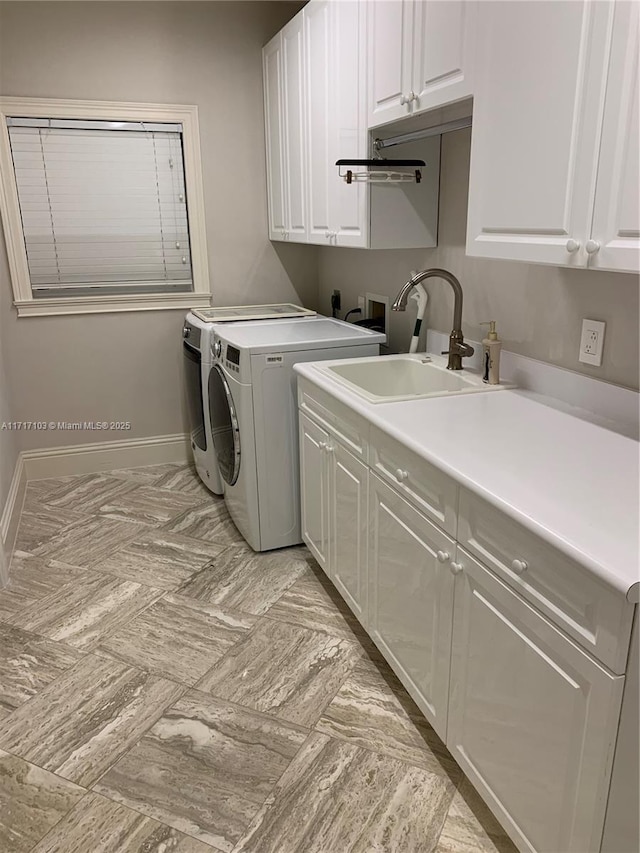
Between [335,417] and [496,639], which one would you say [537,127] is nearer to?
[335,417]

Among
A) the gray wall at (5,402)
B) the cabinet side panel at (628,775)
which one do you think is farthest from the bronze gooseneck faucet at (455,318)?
the gray wall at (5,402)

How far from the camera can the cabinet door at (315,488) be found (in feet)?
7.68

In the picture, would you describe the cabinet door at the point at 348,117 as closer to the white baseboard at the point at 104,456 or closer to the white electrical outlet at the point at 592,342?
the white electrical outlet at the point at 592,342

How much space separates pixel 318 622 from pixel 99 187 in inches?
102

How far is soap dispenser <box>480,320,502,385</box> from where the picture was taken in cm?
205

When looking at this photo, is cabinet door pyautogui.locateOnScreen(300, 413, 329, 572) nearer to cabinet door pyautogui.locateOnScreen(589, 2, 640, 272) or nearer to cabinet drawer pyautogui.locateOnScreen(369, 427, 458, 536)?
cabinet drawer pyautogui.locateOnScreen(369, 427, 458, 536)

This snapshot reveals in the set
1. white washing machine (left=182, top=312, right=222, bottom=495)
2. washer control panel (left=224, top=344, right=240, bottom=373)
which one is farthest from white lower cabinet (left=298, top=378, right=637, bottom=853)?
white washing machine (left=182, top=312, right=222, bottom=495)

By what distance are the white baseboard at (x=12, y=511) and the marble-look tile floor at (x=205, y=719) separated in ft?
0.26

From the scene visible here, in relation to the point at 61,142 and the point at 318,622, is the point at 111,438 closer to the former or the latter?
the point at 61,142

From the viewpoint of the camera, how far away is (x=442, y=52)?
5.87ft

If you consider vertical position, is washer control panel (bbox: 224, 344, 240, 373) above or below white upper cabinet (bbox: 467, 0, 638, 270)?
below

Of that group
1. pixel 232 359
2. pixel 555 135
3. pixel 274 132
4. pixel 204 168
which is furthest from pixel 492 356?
pixel 204 168

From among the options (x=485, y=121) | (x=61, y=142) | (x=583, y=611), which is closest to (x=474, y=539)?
(x=583, y=611)

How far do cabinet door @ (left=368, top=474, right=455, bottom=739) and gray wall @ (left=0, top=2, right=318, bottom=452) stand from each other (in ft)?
6.89
